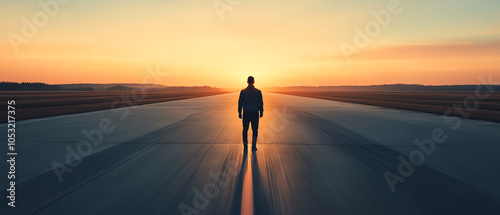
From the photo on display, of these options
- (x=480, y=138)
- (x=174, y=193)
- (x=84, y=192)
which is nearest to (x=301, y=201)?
(x=174, y=193)

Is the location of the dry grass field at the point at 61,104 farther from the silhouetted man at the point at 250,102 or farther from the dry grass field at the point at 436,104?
the dry grass field at the point at 436,104

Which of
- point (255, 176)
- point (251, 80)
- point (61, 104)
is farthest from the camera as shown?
point (61, 104)

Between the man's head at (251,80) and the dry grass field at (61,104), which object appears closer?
the man's head at (251,80)

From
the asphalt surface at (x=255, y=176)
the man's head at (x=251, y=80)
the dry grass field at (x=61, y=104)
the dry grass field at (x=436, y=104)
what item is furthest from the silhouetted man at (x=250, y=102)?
the dry grass field at (x=436, y=104)

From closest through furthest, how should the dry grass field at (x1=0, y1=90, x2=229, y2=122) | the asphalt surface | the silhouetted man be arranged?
the asphalt surface → the silhouetted man → the dry grass field at (x1=0, y1=90, x2=229, y2=122)

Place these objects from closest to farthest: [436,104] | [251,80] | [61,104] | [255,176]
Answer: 1. [255,176]
2. [251,80]
3. [61,104]
4. [436,104]

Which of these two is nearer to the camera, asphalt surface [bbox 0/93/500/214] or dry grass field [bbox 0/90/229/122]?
asphalt surface [bbox 0/93/500/214]

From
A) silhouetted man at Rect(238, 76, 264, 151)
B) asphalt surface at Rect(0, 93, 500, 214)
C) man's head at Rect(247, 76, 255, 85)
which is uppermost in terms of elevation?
man's head at Rect(247, 76, 255, 85)

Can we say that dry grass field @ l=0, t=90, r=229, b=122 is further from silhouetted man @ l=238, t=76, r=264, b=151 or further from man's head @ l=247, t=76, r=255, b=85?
man's head @ l=247, t=76, r=255, b=85

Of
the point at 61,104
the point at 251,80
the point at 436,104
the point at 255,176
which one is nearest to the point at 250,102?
the point at 251,80

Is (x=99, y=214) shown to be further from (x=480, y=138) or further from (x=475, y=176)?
(x=480, y=138)

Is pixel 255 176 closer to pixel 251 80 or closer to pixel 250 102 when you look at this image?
pixel 250 102

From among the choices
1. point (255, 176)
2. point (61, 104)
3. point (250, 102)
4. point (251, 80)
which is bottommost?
point (255, 176)

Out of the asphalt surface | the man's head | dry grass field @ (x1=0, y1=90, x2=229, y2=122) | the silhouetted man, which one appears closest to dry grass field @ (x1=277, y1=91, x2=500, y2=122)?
the asphalt surface
